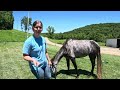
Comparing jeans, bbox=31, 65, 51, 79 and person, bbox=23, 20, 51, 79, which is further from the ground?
person, bbox=23, 20, 51, 79

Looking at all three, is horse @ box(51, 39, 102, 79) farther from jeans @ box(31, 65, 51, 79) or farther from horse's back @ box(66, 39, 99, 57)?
jeans @ box(31, 65, 51, 79)

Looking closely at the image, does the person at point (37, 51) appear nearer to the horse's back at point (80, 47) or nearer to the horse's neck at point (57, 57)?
the horse's neck at point (57, 57)

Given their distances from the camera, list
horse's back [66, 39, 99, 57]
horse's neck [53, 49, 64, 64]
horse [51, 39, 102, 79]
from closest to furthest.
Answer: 1. horse's neck [53, 49, 64, 64]
2. horse [51, 39, 102, 79]
3. horse's back [66, 39, 99, 57]

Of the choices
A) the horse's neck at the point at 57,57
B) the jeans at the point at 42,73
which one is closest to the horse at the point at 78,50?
the horse's neck at the point at 57,57

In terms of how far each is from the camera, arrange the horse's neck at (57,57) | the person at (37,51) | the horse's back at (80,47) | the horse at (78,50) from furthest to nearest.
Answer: the horse's back at (80,47), the horse at (78,50), the horse's neck at (57,57), the person at (37,51)

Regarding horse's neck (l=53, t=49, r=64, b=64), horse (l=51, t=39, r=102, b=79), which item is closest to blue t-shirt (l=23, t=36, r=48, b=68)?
horse's neck (l=53, t=49, r=64, b=64)

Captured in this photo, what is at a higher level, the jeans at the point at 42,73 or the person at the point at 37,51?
the person at the point at 37,51

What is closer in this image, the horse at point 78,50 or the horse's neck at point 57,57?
the horse's neck at point 57,57

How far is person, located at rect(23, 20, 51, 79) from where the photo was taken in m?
4.09

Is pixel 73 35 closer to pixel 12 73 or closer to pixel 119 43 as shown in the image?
pixel 12 73

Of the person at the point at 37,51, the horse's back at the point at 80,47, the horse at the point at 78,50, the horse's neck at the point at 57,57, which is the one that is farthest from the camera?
the horse's back at the point at 80,47

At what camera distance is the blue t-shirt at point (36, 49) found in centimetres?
412
